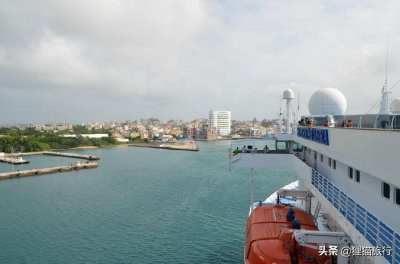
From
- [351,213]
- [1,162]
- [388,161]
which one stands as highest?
[388,161]

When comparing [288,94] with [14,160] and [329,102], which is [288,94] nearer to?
[329,102]

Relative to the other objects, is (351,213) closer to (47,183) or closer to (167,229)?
(167,229)

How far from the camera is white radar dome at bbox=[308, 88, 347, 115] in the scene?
16672mm

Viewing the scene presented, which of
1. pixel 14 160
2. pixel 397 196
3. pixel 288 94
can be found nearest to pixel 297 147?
pixel 288 94

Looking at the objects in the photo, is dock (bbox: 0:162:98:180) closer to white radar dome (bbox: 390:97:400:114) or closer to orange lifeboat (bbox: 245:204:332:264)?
orange lifeboat (bbox: 245:204:332:264)

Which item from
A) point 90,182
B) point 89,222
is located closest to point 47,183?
point 90,182

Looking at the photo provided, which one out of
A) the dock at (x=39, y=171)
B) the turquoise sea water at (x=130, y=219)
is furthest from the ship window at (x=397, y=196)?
the dock at (x=39, y=171)

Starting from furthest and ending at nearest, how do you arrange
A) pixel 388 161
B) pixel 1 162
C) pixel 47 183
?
pixel 1 162 < pixel 47 183 < pixel 388 161

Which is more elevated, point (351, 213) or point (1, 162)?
point (351, 213)

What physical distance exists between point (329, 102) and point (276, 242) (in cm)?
894

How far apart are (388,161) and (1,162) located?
83.7 m

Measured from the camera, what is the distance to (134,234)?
22734mm

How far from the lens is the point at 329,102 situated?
54.9 feet

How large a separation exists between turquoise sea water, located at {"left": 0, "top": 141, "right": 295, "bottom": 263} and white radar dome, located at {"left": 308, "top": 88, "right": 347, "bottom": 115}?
940 centimetres
